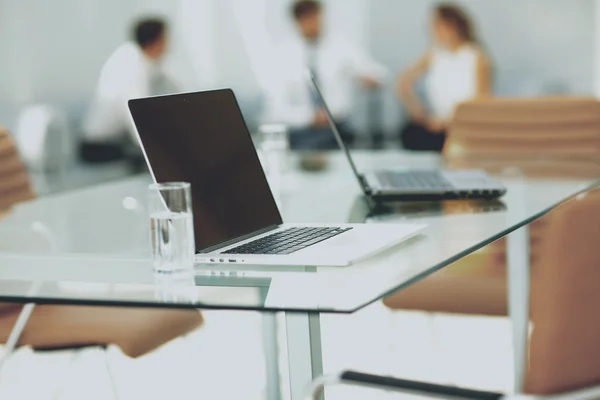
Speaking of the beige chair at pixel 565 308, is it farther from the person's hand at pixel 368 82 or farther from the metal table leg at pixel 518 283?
the person's hand at pixel 368 82

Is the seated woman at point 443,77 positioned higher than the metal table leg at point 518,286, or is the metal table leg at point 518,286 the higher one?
the seated woman at point 443,77

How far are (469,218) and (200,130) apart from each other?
0.52 metres

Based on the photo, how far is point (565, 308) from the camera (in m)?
1.33

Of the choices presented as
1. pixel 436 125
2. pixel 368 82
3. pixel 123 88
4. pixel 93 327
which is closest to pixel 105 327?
pixel 93 327

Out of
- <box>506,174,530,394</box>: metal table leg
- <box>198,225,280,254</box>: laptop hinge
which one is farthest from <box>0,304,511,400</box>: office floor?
<box>198,225,280,254</box>: laptop hinge

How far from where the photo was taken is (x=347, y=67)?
23.1 ft

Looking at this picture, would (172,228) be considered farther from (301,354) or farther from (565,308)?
(565,308)

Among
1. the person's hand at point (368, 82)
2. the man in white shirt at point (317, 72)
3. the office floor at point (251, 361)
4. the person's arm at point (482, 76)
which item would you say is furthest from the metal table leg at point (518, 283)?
the person's hand at point (368, 82)

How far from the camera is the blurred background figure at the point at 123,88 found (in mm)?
6312

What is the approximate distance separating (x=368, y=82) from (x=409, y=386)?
6.01 m

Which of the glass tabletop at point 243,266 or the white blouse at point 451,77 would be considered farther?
the white blouse at point 451,77

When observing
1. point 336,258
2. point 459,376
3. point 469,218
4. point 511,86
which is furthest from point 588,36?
point 336,258

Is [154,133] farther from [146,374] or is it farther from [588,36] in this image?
[588,36]

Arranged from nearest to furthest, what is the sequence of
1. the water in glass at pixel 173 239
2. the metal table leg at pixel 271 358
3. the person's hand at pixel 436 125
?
the water in glass at pixel 173 239 → the metal table leg at pixel 271 358 → the person's hand at pixel 436 125
